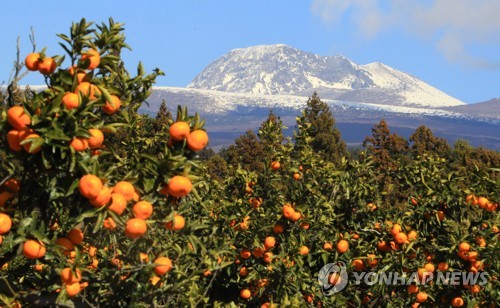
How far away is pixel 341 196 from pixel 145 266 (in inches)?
179

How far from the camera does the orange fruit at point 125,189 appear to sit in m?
3.88

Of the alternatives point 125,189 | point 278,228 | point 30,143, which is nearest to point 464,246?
point 278,228

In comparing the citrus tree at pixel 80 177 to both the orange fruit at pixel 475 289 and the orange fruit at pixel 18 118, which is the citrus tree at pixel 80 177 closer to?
the orange fruit at pixel 18 118

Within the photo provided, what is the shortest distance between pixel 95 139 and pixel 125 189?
1.12ft

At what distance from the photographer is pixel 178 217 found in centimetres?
424

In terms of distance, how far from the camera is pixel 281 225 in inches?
288

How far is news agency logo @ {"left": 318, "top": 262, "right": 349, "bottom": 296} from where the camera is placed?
24.6 feet

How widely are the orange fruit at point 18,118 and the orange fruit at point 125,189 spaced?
606 mm

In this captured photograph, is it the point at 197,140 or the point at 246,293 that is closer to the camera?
the point at 197,140

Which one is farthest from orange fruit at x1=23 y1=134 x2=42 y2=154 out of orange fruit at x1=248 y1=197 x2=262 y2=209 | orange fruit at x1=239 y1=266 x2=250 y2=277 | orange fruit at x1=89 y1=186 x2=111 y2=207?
orange fruit at x1=248 y1=197 x2=262 y2=209

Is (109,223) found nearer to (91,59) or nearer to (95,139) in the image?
(95,139)

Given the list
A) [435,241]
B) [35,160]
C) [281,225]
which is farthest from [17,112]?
[435,241]

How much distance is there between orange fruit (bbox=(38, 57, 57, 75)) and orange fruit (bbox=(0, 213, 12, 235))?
0.92 metres

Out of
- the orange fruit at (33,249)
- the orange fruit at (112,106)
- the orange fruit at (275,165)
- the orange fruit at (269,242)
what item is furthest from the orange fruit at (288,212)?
the orange fruit at (33,249)
